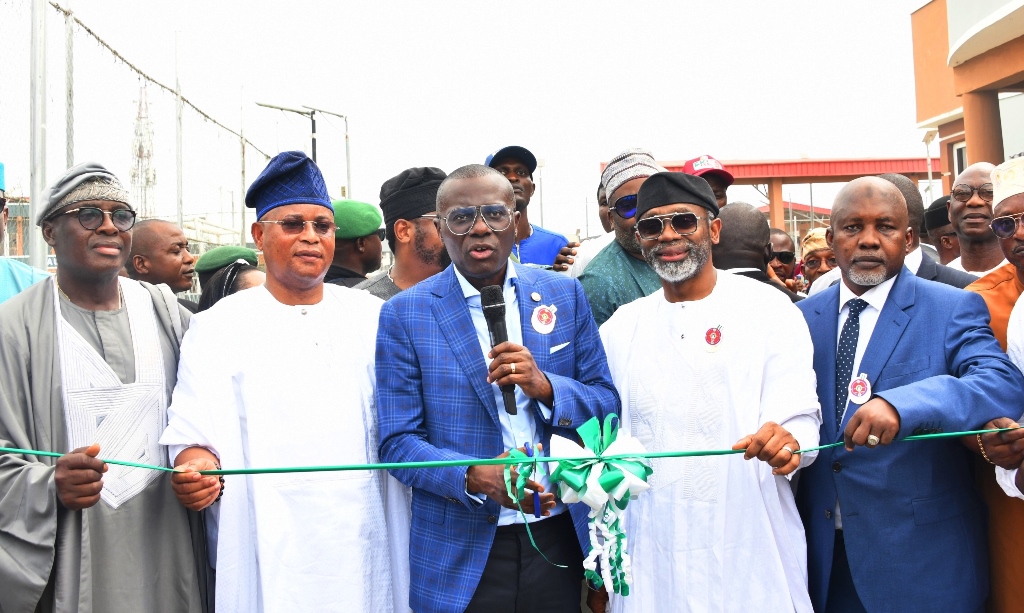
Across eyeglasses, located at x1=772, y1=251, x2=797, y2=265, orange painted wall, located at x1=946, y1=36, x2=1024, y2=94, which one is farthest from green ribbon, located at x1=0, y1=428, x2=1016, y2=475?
orange painted wall, located at x1=946, y1=36, x2=1024, y2=94

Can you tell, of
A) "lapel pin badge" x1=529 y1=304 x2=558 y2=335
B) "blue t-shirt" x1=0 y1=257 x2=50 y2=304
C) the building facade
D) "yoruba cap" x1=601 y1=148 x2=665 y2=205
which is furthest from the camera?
the building facade

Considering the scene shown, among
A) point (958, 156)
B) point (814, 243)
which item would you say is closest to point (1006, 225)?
point (814, 243)

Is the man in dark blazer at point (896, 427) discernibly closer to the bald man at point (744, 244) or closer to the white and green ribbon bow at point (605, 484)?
the white and green ribbon bow at point (605, 484)

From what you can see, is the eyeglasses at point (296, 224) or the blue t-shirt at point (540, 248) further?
the blue t-shirt at point (540, 248)

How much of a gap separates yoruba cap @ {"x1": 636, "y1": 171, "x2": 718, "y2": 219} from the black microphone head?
0.85 metres

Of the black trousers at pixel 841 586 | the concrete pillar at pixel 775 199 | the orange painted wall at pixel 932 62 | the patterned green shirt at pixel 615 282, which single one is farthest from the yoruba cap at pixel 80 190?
the concrete pillar at pixel 775 199

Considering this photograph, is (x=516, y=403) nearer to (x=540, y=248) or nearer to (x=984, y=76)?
(x=540, y=248)

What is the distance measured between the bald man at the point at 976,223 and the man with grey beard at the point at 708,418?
97.1 inches

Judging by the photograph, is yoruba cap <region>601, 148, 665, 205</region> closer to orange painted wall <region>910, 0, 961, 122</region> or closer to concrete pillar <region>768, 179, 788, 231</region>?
orange painted wall <region>910, 0, 961, 122</region>

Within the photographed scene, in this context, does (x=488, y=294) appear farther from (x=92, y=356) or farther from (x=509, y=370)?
(x=92, y=356)

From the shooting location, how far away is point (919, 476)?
3281mm

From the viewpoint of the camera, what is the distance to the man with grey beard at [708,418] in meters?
3.31

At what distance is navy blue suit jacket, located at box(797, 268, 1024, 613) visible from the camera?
10.4 ft

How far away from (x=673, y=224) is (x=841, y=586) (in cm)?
159
